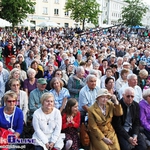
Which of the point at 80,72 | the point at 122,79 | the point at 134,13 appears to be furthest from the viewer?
the point at 134,13

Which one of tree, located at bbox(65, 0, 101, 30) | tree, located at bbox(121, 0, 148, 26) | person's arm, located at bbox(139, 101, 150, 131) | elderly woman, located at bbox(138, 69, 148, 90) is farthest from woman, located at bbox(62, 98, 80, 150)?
tree, located at bbox(121, 0, 148, 26)

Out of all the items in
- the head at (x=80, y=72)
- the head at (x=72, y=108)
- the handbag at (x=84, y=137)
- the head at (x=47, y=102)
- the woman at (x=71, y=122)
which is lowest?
the handbag at (x=84, y=137)

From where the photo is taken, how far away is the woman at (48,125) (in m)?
4.20

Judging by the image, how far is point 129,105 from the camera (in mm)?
4758

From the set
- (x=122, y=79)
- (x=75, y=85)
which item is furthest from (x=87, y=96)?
(x=122, y=79)

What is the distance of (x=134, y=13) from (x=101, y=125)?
40136 millimetres

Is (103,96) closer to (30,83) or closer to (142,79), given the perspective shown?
(30,83)

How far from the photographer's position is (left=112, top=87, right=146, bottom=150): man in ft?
14.8

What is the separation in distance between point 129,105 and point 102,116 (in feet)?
2.10

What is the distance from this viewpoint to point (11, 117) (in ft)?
14.2

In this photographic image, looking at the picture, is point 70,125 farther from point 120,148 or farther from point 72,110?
point 120,148

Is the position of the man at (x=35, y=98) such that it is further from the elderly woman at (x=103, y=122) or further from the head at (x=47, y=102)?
the elderly woman at (x=103, y=122)

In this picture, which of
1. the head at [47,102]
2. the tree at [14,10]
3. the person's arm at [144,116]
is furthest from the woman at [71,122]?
the tree at [14,10]

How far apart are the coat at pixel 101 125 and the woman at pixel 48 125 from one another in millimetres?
588
